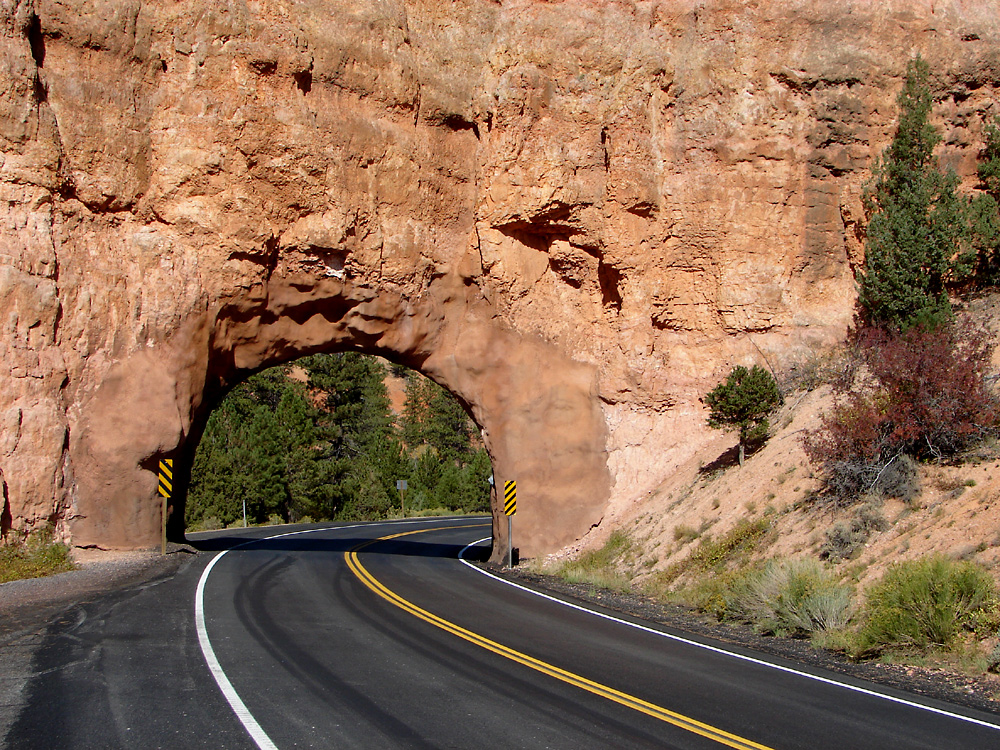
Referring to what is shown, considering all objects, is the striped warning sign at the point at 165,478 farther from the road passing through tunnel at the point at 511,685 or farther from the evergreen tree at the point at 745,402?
the evergreen tree at the point at 745,402

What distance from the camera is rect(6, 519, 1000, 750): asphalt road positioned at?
691 centimetres

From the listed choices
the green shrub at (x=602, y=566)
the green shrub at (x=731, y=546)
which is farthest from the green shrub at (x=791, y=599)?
the green shrub at (x=602, y=566)

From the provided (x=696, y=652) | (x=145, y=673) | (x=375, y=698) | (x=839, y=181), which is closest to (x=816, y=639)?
(x=696, y=652)

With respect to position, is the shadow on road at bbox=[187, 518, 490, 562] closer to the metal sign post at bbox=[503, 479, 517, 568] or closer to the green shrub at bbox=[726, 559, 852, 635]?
the metal sign post at bbox=[503, 479, 517, 568]

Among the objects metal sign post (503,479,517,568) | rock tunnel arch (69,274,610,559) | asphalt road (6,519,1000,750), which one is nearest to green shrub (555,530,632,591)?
metal sign post (503,479,517,568)

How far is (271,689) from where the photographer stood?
8117 mm

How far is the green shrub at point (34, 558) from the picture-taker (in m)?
17.4

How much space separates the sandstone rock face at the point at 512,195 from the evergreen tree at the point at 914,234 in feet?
2.88

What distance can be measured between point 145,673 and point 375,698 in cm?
259

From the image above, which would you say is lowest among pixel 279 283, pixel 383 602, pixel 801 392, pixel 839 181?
pixel 383 602

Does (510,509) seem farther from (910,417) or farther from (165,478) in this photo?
(910,417)

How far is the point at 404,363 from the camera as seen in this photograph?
2391 cm

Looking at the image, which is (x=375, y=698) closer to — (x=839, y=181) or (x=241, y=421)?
(x=839, y=181)

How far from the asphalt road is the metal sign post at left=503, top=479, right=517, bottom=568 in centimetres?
701
